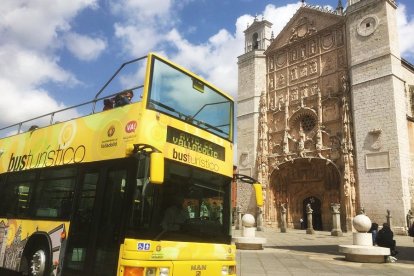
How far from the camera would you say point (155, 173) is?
3941mm

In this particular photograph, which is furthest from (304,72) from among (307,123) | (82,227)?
(82,227)

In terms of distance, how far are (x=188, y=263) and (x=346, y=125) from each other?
69.3ft

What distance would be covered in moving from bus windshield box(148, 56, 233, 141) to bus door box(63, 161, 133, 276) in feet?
3.57

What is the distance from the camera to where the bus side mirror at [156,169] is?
3900 mm

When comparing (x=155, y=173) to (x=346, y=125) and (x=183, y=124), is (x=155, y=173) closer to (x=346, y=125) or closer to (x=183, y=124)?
(x=183, y=124)

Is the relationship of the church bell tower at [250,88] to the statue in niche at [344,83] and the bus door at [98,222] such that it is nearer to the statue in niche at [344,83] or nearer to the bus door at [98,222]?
the statue in niche at [344,83]

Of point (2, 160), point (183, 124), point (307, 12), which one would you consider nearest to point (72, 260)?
point (183, 124)

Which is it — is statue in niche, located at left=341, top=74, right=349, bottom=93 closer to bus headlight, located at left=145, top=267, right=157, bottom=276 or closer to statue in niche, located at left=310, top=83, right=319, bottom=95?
statue in niche, located at left=310, top=83, right=319, bottom=95

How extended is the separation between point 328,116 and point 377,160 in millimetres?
5251

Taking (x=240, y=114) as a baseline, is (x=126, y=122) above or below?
below

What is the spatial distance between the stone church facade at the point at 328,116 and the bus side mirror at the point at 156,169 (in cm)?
1960

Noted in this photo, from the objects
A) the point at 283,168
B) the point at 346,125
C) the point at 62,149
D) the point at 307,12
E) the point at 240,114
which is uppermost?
the point at 307,12

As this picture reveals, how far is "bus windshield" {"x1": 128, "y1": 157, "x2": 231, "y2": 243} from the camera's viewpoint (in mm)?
4383

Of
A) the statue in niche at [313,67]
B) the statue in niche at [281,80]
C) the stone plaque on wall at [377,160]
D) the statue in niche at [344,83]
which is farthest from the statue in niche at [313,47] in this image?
the stone plaque on wall at [377,160]
